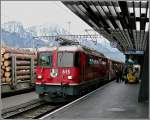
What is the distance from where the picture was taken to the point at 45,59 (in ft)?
70.3

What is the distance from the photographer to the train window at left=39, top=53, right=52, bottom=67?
21.3m

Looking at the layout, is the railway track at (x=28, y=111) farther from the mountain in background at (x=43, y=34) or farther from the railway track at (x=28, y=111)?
the mountain in background at (x=43, y=34)

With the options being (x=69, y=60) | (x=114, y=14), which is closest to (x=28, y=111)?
(x=69, y=60)

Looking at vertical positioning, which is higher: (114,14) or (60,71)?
(114,14)

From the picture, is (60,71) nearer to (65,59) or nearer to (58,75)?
(58,75)

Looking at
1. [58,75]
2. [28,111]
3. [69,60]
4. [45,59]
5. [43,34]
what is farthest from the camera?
[43,34]

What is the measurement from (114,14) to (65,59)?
367 inches

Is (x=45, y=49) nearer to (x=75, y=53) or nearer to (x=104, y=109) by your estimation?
(x=75, y=53)

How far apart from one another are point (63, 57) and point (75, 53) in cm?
65

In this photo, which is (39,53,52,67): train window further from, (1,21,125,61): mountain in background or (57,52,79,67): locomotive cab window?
(1,21,125,61): mountain in background

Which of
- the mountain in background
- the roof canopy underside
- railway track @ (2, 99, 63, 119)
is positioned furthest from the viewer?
the mountain in background

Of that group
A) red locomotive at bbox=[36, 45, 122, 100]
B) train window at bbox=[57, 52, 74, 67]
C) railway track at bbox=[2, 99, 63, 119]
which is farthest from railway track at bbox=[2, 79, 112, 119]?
train window at bbox=[57, 52, 74, 67]

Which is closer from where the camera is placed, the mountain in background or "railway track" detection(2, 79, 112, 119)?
"railway track" detection(2, 79, 112, 119)

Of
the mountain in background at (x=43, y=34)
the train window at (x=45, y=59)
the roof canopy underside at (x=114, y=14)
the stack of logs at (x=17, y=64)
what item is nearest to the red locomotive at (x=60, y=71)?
the train window at (x=45, y=59)
